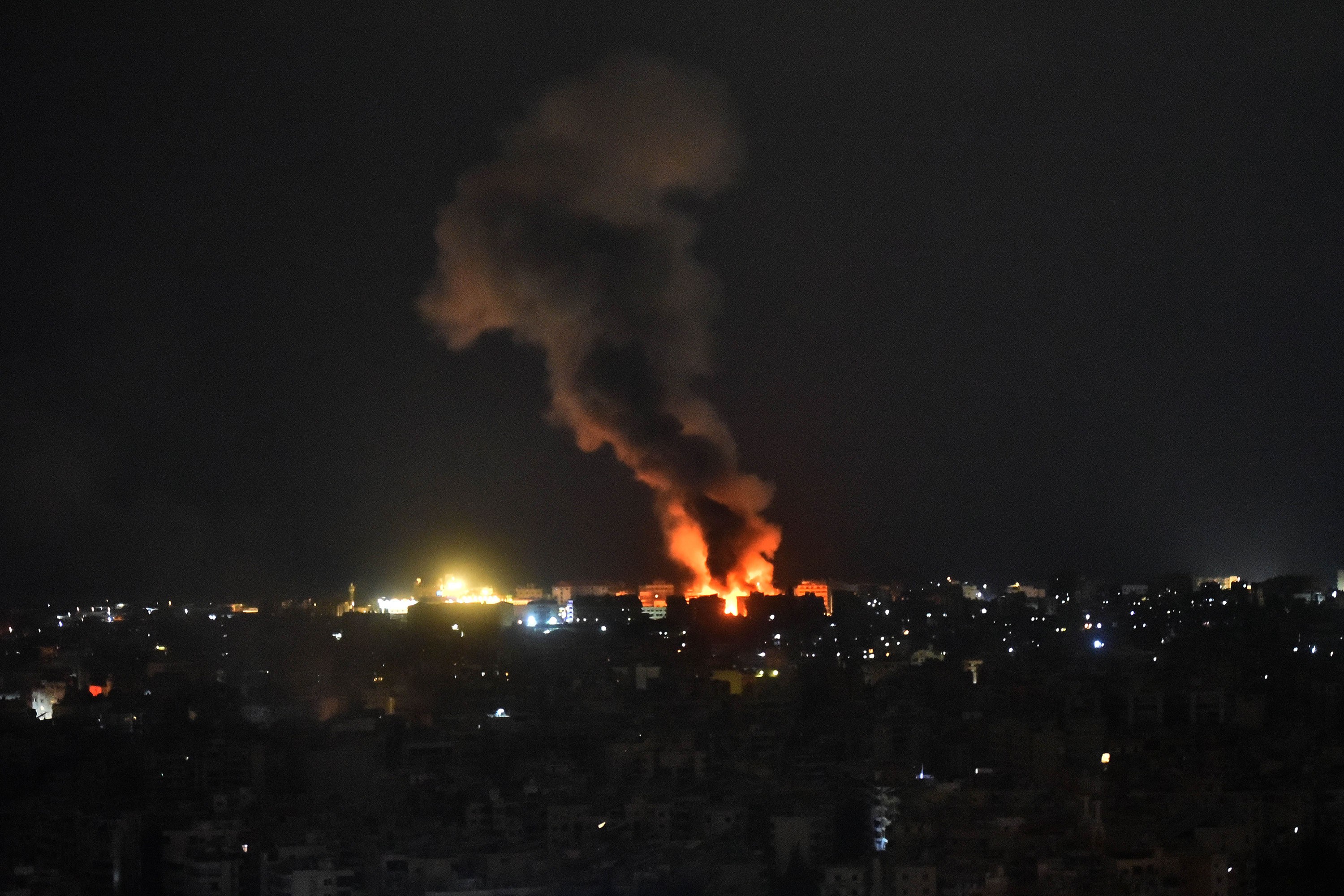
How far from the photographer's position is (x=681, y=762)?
50.1ft

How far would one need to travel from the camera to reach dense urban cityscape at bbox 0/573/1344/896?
11945 mm

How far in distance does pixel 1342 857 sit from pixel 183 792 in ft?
23.2

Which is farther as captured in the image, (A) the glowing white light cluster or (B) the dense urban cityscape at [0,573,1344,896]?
(A) the glowing white light cluster

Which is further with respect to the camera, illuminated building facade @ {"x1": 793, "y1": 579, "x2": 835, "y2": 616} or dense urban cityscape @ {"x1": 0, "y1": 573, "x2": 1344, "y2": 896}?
illuminated building facade @ {"x1": 793, "y1": 579, "x2": 835, "y2": 616}

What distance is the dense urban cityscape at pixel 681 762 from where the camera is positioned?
11945 millimetres

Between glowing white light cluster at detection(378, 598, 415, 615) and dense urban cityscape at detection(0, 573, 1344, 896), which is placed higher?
glowing white light cluster at detection(378, 598, 415, 615)

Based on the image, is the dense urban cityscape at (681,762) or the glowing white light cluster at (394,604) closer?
the dense urban cityscape at (681,762)

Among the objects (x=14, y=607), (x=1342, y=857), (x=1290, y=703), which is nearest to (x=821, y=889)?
(x=1342, y=857)

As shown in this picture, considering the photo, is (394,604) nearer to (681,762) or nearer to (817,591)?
(817,591)

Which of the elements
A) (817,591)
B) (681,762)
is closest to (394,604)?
(817,591)

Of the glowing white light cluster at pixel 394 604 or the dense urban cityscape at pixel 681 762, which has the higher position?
the glowing white light cluster at pixel 394 604

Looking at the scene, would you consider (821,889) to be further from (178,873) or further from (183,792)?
(183,792)

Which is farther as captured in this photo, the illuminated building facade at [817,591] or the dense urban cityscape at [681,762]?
the illuminated building facade at [817,591]

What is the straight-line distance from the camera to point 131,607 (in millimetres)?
27469
